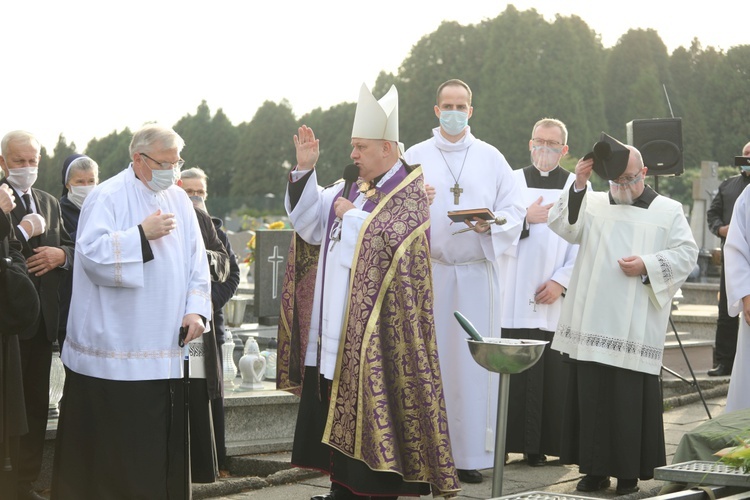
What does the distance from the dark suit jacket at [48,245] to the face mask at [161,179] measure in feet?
3.54

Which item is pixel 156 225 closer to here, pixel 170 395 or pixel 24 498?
pixel 170 395

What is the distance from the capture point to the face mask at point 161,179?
5.77 meters

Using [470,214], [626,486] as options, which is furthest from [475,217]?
[626,486]

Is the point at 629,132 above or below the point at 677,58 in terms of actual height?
below

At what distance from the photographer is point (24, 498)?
645cm

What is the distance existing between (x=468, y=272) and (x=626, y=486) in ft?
5.34

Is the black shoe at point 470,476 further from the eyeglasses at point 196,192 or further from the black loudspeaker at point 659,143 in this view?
the black loudspeaker at point 659,143

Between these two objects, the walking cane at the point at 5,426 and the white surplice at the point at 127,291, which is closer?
the white surplice at the point at 127,291

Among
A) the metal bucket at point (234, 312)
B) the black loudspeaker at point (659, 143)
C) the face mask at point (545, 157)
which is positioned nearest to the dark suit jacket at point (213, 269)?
the face mask at point (545, 157)

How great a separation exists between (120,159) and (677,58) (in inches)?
1831

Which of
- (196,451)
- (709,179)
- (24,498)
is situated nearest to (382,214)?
(196,451)

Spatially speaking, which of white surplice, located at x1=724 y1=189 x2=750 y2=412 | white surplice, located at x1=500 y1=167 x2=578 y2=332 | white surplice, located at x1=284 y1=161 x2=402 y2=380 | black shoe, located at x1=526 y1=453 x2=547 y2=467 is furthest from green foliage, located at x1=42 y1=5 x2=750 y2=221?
white surplice, located at x1=284 y1=161 x2=402 y2=380

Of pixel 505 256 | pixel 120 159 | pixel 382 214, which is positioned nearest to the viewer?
pixel 382 214

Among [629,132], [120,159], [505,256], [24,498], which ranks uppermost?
[120,159]
